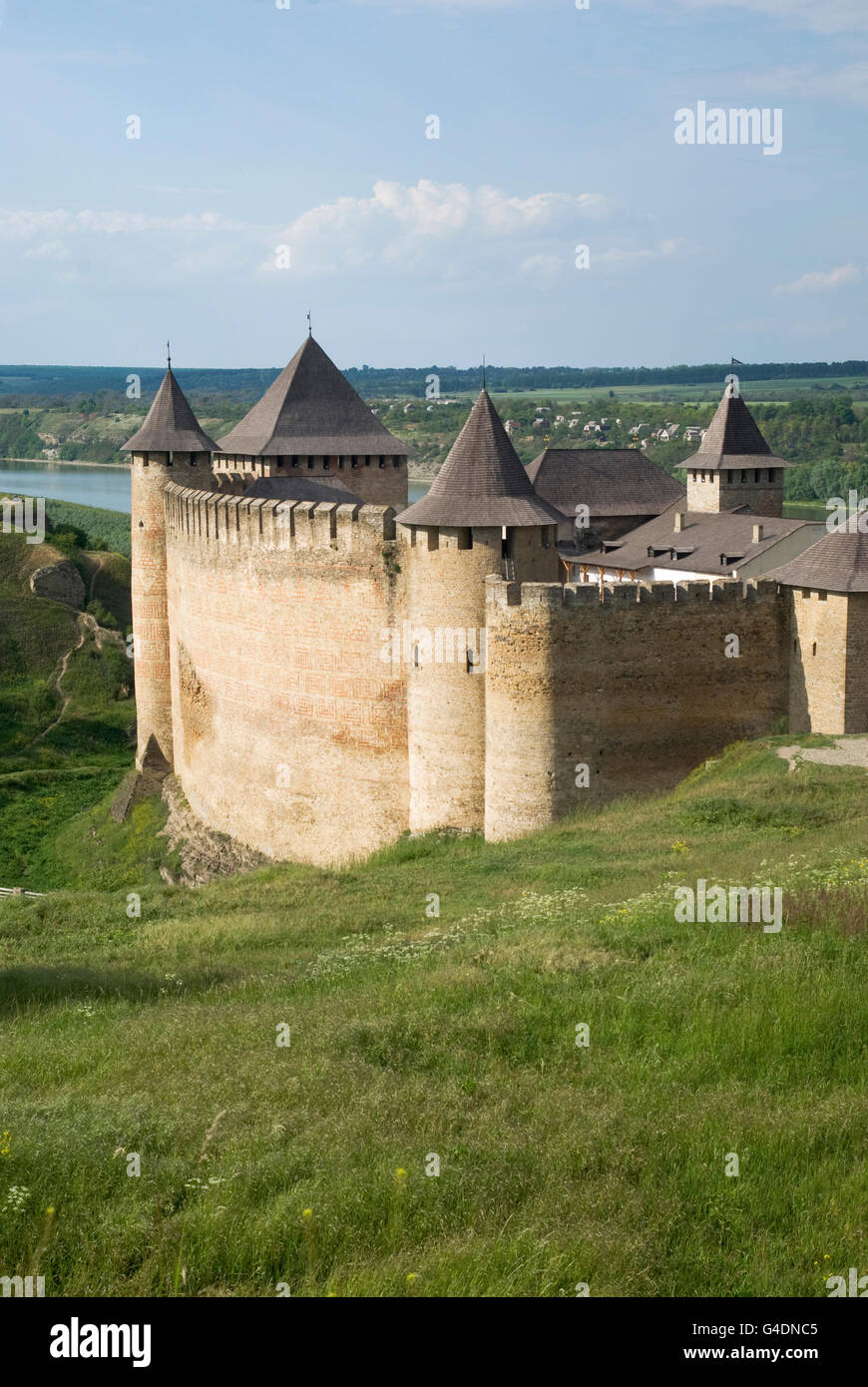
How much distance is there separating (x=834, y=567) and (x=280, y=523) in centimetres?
664

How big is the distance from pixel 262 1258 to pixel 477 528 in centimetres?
1080

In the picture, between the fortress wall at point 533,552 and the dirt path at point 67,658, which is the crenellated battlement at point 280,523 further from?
the dirt path at point 67,658

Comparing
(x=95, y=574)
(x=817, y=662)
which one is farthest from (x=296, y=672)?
(x=95, y=574)

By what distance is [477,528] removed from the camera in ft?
49.0

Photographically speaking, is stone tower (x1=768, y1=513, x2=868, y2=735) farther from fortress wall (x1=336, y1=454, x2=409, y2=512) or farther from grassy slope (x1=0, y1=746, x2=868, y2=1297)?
fortress wall (x1=336, y1=454, x2=409, y2=512)

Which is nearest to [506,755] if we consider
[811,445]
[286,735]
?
[286,735]

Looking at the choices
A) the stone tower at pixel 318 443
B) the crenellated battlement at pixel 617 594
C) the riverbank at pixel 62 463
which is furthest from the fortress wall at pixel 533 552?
the riverbank at pixel 62 463

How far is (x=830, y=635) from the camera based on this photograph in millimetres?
14773

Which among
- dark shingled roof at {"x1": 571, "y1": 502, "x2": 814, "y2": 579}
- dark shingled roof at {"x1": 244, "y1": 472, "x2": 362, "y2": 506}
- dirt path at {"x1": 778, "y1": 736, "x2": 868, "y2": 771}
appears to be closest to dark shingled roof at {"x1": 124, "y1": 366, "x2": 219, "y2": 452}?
dark shingled roof at {"x1": 244, "y1": 472, "x2": 362, "y2": 506}

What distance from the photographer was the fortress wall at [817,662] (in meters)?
14.7

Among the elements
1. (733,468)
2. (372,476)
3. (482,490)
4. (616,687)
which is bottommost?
(616,687)

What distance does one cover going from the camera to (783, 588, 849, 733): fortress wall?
14656 mm

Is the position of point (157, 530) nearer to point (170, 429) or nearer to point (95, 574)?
point (170, 429)

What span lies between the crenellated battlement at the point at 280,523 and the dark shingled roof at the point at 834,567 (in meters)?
4.50
